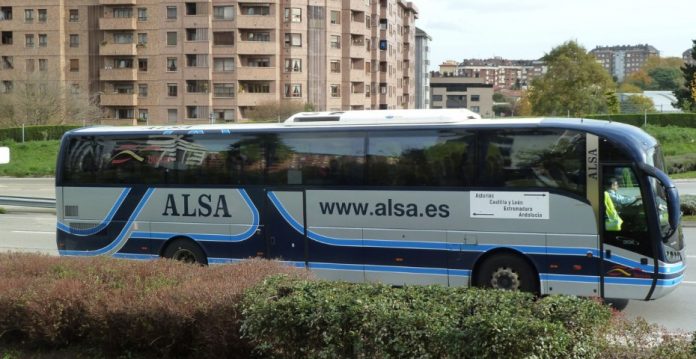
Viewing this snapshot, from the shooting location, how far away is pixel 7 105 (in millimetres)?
61312

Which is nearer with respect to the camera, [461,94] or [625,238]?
[625,238]

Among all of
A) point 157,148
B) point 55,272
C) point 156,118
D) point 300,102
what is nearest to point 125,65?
point 156,118

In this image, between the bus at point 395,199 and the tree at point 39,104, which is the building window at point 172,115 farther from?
the bus at point 395,199

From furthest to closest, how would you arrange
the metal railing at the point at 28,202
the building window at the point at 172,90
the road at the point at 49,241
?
the building window at the point at 172,90 → the metal railing at the point at 28,202 → the road at the point at 49,241

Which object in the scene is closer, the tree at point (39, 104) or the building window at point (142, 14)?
the tree at point (39, 104)

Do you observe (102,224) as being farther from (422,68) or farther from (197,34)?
(422,68)

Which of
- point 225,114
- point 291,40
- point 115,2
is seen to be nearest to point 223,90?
point 225,114

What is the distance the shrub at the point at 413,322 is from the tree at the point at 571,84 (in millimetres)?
61932

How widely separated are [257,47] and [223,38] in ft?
10.9

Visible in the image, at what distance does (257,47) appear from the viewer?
77438 mm

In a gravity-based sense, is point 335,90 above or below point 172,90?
above

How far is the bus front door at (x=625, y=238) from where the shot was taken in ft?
34.8

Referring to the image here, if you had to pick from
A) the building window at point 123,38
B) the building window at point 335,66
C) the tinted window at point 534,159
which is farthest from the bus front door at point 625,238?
the building window at point 123,38

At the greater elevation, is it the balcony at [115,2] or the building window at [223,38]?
the balcony at [115,2]
